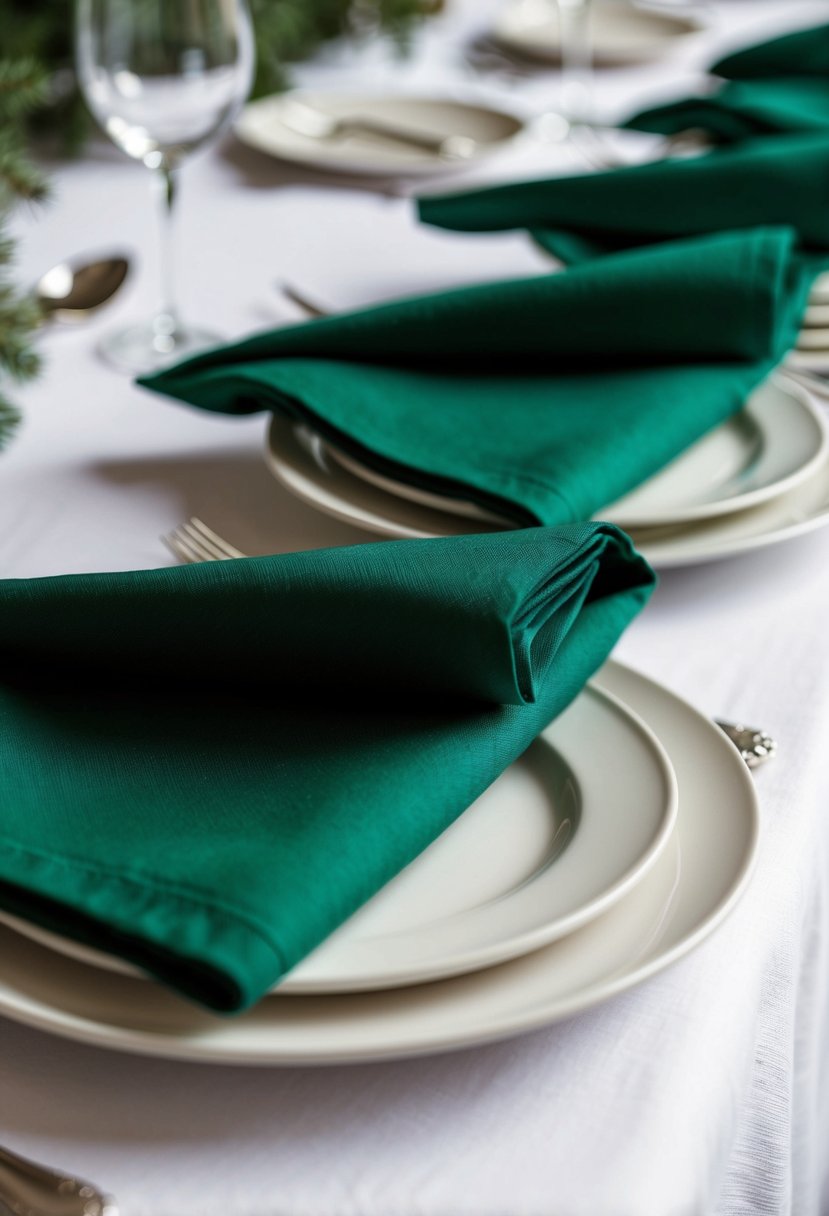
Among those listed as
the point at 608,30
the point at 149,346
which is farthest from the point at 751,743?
the point at 608,30

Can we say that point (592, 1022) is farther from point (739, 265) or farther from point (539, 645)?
point (739, 265)

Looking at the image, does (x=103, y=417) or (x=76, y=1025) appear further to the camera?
(x=103, y=417)

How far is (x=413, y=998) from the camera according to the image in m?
0.39

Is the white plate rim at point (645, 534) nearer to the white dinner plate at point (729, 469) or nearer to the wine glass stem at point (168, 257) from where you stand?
the white dinner plate at point (729, 469)

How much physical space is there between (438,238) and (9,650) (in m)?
0.74

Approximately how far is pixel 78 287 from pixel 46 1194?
755 millimetres

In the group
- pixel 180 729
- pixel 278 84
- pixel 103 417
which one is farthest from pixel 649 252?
pixel 278 84

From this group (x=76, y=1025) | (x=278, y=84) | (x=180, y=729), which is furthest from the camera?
(x=278, y=84)

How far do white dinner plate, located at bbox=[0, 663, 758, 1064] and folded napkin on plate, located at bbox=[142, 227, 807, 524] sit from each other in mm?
253

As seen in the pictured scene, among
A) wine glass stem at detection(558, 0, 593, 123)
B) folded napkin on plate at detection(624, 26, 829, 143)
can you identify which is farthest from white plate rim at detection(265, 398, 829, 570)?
wine glass stem at detection(558, 0, 593, 123)

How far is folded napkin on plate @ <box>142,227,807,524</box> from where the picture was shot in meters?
0.67

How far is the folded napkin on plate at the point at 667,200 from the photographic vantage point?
97 centimetres

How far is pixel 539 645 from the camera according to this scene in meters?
0.49

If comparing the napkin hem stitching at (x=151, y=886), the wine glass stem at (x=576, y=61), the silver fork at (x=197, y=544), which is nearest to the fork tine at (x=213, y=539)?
the silver fork at (x=197, y=544)
